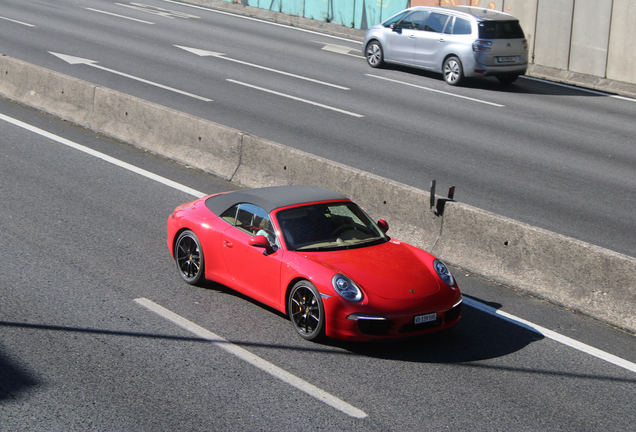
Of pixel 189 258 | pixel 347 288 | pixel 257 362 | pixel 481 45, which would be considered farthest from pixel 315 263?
pixel 481 45

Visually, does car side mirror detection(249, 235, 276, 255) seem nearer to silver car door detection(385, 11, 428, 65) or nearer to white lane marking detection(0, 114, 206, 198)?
white lane marking detection(0, 114, 206, 198)

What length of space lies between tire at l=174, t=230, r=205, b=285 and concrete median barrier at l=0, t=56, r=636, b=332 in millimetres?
2706

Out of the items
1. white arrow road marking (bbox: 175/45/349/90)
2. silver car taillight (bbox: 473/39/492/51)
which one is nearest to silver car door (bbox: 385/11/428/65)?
silver car taillight (bbox: 473/39/492/51)

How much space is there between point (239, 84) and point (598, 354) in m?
13.2

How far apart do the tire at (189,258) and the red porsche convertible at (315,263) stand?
1cm

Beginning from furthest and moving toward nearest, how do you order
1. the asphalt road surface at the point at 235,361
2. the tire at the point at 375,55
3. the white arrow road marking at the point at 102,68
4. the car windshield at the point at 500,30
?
the tire at the point at 375,55 < the car windshield at the point at 500,30 < the white arrow road marking at the point at 102,68 < the asphalt road surface at the point at 235,361

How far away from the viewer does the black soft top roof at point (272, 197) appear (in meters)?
7.25

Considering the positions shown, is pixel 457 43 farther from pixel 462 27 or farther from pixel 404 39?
pixel 404 39

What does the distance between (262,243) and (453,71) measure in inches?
562

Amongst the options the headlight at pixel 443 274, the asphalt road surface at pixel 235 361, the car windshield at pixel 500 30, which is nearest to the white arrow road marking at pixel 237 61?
the car windshield at pixel 500 30

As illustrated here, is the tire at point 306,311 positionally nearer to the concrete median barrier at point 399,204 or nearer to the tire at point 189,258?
the tire at point 189,258

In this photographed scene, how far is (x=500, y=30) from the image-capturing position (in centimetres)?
Result: 1956

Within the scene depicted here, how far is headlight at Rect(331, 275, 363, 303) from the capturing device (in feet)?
20.4

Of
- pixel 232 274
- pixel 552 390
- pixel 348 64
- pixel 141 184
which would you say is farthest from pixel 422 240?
pixel 348 64
